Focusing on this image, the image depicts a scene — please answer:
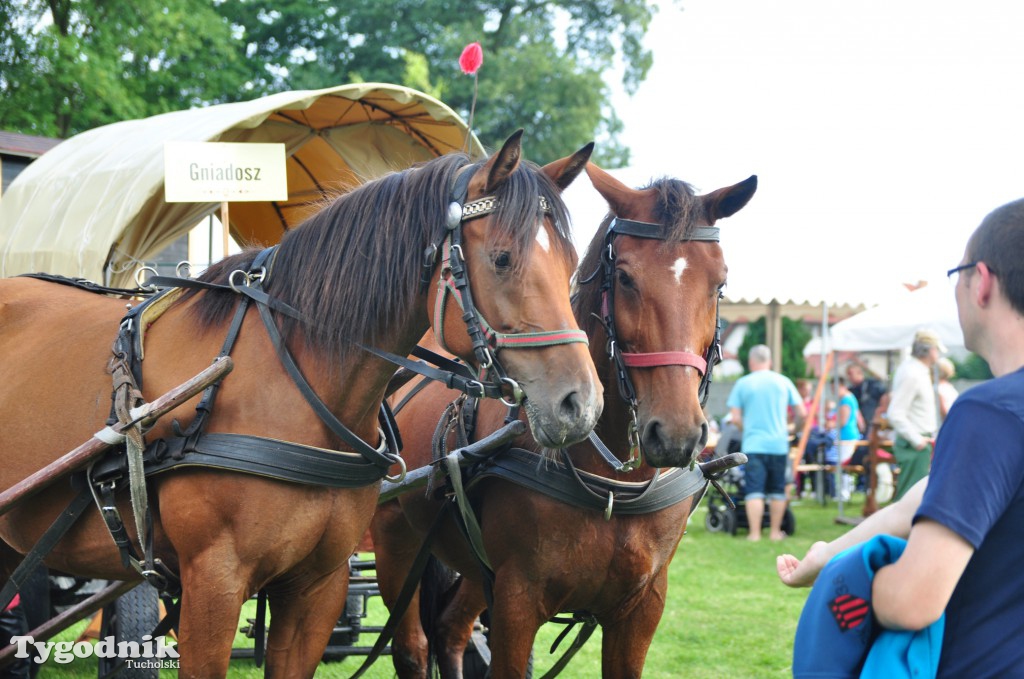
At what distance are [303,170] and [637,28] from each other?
22399mm

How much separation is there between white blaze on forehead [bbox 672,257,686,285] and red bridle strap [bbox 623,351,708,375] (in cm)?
23

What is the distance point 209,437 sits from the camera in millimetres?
2537

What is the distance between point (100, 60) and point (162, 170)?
49.0 feet

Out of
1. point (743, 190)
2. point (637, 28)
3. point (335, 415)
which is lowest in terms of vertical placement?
point (335, 415)

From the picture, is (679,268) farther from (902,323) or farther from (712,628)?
(902,323)

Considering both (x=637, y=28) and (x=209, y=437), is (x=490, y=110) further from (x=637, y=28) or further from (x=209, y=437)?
(x=209, y=437)

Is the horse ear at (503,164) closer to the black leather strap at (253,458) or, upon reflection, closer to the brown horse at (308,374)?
the brown horse at (308,374)

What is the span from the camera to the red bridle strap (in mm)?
2721

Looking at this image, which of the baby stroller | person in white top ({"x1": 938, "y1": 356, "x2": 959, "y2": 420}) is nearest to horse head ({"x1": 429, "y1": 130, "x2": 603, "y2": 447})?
the baby stroller

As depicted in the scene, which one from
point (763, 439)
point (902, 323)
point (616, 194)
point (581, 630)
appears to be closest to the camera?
point (616, 194)

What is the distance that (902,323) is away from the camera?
10.9m

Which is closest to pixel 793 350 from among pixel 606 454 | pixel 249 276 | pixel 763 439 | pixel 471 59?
pixel 763 439

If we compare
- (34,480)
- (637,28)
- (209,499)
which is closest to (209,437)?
(209,499)

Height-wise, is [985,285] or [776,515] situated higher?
[985,285]
